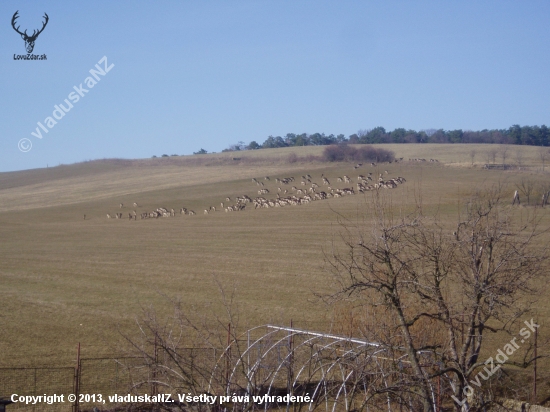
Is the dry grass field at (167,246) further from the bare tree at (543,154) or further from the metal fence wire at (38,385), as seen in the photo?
the metal fence wire at (38,385)

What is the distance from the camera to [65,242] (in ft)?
174

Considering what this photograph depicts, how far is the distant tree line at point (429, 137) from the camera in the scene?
142250 mm

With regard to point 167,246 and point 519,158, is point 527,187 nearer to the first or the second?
point 167,246

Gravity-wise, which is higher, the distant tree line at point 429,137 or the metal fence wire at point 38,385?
the distant tree line at point 429,137

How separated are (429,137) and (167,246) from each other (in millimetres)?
133461

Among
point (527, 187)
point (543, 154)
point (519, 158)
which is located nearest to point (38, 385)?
point (527, 187)

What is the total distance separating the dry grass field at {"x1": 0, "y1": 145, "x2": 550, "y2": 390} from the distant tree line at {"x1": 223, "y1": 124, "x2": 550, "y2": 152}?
104ft

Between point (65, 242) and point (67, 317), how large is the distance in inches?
1214

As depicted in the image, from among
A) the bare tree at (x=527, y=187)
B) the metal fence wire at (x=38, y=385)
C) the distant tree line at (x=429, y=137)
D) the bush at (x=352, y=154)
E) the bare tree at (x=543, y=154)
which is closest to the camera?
the metal fence wire at (x=38, y=385)

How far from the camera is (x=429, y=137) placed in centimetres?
16762

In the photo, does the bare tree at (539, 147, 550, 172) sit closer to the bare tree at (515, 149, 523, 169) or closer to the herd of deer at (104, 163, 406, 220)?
the bare tree at (515, 149, 523, 169)

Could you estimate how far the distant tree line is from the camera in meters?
142

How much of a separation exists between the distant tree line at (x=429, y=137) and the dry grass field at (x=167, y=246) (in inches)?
1243

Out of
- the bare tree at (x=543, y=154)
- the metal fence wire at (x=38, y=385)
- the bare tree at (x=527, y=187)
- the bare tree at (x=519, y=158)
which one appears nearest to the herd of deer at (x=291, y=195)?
the bare tree at (x=527, y=187)
